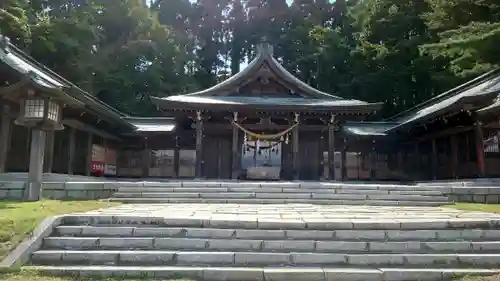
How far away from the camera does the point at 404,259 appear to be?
5969mm

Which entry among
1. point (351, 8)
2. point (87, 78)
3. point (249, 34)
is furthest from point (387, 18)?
point (87, 78)

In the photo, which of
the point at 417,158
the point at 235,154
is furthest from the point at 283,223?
the point at 417,158

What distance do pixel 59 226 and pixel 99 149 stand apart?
14312 millimetres

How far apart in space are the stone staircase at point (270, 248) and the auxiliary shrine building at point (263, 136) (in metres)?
8.25

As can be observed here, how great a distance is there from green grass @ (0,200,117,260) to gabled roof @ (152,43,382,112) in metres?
8.53

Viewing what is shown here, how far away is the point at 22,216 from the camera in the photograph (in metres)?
7.23

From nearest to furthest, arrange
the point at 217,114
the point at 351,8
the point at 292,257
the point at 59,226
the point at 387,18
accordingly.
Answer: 1. the point at 292,257
2. the point at 59,226
3. the point at 217,114
4. the point at 387,18
5. the point at 351,8

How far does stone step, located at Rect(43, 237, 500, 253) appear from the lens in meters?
6.30

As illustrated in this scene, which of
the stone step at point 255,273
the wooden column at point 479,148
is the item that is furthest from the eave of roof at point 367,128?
the stone step at point 255,273

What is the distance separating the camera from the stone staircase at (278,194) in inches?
441

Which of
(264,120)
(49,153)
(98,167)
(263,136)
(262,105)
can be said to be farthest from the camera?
(98,167)

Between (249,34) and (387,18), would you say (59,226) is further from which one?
(249,34)

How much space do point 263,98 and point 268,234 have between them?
44.1 ft

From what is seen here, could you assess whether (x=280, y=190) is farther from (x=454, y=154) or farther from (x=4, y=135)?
(x=454, y=154)
